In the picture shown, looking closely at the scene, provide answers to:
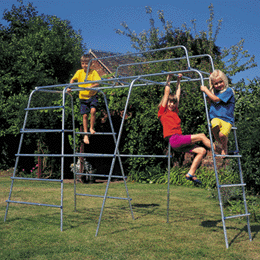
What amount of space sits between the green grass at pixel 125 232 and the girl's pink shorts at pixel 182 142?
4.13 ft

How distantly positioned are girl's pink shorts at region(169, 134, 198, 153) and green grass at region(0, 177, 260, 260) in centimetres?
126

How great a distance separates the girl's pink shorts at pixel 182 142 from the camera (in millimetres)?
5250

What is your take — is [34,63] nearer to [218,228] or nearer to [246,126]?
[246,126]

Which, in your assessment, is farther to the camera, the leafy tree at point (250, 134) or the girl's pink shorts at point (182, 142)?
the leafy tree at point (250, 134)

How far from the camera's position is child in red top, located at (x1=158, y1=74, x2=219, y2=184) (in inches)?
202

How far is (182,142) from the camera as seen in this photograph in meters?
5.27

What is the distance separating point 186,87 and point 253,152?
3682mm

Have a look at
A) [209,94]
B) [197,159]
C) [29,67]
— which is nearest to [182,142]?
[197,159]

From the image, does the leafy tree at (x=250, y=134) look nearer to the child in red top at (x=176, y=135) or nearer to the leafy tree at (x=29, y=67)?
the child in red top at (x=176, y=135)

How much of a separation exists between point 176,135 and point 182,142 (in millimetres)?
187

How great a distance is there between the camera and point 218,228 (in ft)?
18.5

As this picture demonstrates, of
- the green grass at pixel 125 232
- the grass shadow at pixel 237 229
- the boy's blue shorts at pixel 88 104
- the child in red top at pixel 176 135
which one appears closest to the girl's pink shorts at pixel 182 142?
the child in red top at pixel 176 135

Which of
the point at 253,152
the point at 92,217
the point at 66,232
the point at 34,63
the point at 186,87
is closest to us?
the point at 66,232

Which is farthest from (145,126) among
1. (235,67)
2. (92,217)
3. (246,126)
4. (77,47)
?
(77,47)
